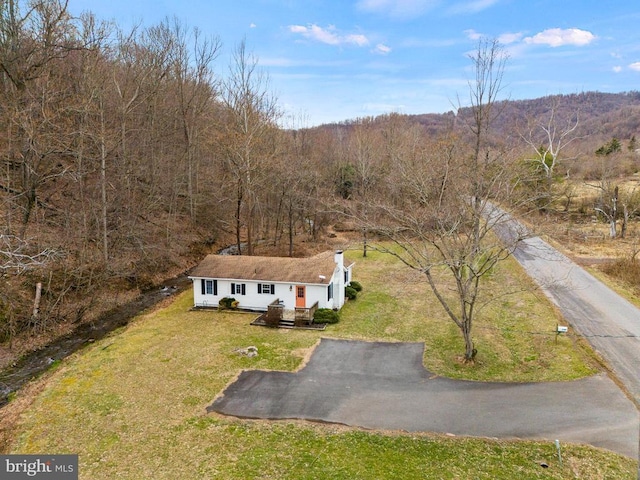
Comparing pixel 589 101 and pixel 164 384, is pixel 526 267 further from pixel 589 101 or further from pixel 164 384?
pixel 589 101

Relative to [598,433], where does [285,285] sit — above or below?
above

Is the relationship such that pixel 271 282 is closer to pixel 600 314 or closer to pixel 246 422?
pixel 246 422

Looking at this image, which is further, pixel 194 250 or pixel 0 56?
pixel 194 250

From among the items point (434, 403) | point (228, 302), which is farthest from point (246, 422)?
point (228, 302)

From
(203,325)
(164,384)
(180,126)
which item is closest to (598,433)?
(164,384)

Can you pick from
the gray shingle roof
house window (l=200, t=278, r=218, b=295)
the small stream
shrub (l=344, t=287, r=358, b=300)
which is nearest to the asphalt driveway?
the gray shingle roof

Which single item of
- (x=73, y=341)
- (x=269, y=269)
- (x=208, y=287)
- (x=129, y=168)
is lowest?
(x=73, y=341)

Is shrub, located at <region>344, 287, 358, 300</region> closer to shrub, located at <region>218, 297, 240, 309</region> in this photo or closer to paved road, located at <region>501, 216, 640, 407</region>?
shrub, located at <region>218, 297, 240, 309</region>
